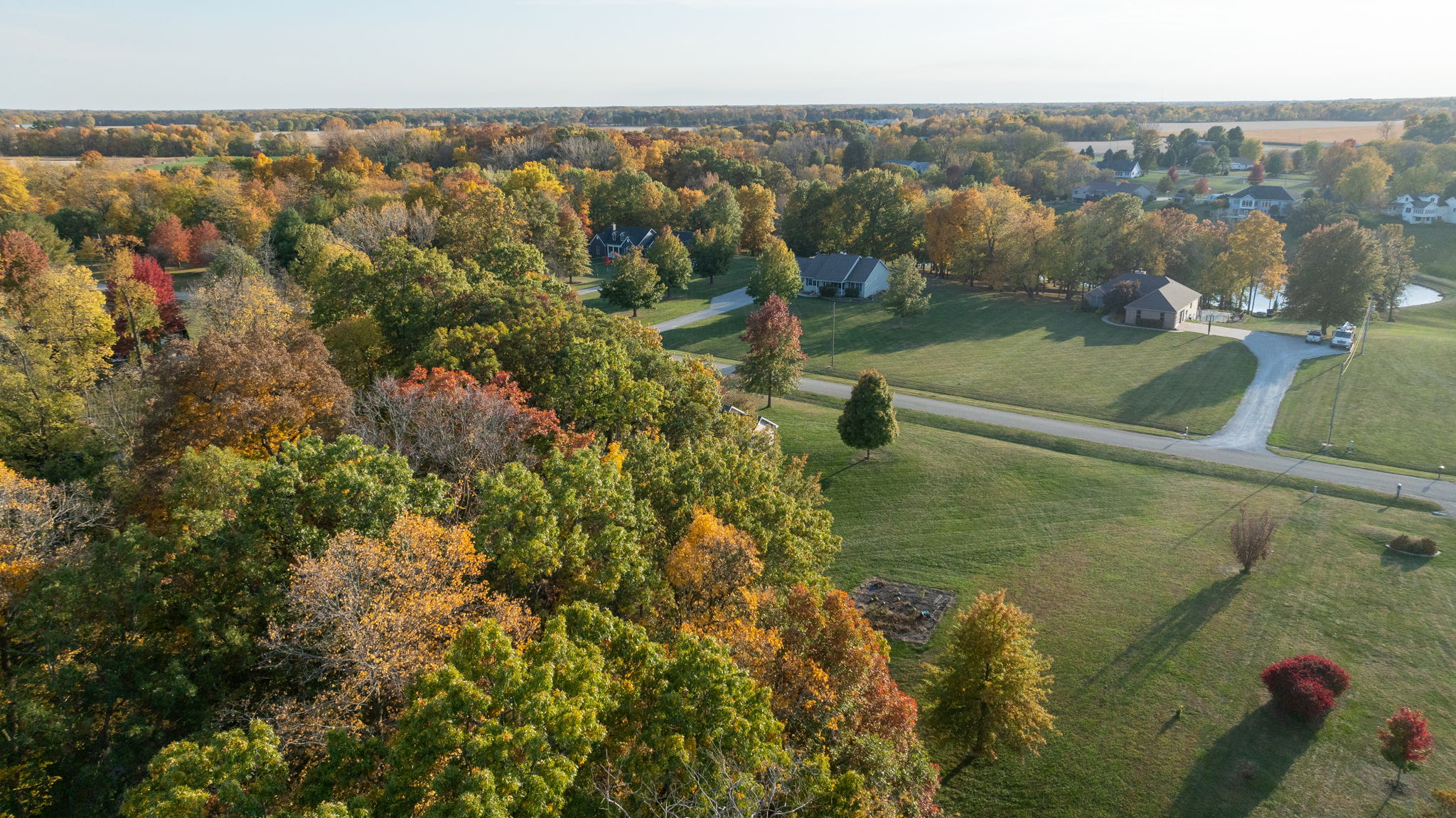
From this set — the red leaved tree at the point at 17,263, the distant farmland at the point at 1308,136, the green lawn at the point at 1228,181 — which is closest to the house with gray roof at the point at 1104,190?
the green lawn at the point at 1228,181

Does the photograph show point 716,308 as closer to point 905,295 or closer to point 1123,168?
point 905,295

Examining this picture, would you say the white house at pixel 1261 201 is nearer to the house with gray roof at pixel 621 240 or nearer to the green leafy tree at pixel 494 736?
the house with gray roof at pixel 621 240

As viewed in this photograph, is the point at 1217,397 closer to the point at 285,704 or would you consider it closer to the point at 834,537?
the point at 834,537

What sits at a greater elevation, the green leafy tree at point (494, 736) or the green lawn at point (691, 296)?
the green leafy tree at point (494, 736)

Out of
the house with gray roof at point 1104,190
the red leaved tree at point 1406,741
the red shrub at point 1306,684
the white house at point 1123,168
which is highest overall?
the white house at point 1123,168

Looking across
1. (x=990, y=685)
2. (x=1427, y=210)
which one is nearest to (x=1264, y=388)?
(x=990, y=685)

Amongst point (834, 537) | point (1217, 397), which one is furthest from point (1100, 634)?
point (1217, 397)

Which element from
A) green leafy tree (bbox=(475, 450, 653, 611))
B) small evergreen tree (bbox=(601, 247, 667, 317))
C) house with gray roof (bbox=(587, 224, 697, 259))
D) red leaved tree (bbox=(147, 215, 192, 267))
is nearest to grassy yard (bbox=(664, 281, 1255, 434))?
small evergreen tree (bbox=(601, 247, 667, 317))
